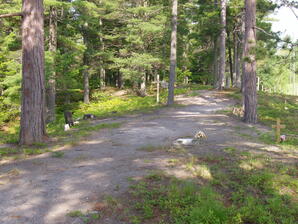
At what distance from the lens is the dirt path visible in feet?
14.2

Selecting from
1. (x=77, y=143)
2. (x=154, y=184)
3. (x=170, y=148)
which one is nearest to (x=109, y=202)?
(x=154, y=184)

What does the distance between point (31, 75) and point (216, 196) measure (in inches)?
276

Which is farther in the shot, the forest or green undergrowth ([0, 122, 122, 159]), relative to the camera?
green undergrowth ([0, 122, 122, 159])

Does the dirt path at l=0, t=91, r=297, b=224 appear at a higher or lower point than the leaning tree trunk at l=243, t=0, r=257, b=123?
lower

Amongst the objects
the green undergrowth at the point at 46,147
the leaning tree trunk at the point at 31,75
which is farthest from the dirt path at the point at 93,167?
the leaning tree trunk at the point at 31,75

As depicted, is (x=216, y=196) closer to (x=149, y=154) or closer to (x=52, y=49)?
(x=149, y=154)

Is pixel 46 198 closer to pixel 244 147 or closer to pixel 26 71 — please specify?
pixel 26 71

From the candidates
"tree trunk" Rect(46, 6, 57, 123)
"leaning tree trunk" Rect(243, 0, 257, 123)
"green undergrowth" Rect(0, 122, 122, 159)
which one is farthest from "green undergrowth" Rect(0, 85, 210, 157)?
"leaning tree trunk" Rect(243, 0, 257, 123)

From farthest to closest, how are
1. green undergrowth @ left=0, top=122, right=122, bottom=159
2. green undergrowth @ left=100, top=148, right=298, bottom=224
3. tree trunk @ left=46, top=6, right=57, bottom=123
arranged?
tree trunk @ left=46, top=6, right=57, bottom=123, green undergrowth @ left=0, top=122, right=122, bottom=159, green undergrowth @ left=100, top=148, right=298, bottom=224

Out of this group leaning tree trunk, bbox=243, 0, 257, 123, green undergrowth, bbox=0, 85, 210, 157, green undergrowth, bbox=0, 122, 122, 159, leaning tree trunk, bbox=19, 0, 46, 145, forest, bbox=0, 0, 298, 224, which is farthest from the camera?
leaning tree trunk, bbox=243, 0, 257, 123

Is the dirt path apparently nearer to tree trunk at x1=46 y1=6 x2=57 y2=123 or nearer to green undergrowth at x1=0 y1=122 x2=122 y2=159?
green undergrowth at x1=0 y1=122 x2=122 y2=159

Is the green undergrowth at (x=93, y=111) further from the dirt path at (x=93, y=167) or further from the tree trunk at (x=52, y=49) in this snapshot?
the dirt path at (x=93, y=167)

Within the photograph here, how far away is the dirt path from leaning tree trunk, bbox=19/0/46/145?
1.64m

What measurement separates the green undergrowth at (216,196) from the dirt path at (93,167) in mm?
511
